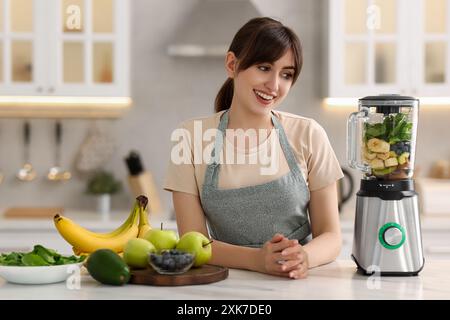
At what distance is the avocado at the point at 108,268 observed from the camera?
1.81 metres

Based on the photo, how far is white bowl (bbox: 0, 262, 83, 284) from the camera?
1.83 m

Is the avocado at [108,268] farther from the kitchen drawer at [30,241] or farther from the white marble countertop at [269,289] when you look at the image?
the kitchen drawer at [30,241]

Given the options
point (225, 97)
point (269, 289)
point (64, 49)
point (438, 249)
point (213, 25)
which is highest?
point (213, 25)

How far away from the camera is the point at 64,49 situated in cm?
401

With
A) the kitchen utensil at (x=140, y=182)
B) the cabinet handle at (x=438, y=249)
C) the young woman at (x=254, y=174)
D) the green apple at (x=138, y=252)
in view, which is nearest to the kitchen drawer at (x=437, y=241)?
the cabinet handle at (x=438, y=249)

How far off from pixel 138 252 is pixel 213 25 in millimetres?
2611

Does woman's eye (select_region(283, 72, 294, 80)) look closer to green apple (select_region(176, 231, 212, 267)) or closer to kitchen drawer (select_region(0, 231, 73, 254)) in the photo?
green apple (select_region(176, 231, 212, 267))

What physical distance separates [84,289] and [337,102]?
9.22ft

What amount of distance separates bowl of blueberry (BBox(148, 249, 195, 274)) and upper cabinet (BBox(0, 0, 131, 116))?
2.27 metres

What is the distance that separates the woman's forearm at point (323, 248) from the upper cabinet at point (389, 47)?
1901 mm

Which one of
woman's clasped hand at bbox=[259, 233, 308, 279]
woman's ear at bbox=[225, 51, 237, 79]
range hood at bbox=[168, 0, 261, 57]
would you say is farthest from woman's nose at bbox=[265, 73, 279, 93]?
range hood at bbox=[168, 0, 261, 57]

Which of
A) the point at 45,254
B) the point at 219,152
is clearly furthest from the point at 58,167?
the point at 45,254

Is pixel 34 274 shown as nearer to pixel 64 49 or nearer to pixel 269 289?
pixel 269 289
